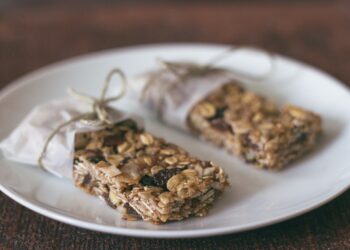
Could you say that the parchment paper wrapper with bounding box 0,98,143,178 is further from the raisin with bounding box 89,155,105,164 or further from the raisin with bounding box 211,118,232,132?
the raisin with bounding box 211,118,232,132

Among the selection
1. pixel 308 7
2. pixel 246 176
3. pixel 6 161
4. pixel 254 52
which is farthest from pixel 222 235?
pixel 308 7

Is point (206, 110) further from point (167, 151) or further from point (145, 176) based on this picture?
point (145, 176)

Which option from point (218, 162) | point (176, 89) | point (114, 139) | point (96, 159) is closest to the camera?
point (96, 159)

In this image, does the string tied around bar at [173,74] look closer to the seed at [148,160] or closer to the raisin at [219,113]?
the raisin at [219,113]

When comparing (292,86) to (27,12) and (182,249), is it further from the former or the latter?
(27,12)

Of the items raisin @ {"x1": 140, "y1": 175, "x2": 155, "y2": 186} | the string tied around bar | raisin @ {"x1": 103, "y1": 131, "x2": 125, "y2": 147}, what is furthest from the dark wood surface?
raisin @ {"x1": 140, "y1": 175, "x2": 155, "y2": 186}

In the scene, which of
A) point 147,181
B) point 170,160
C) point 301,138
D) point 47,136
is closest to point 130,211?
point 147,181
